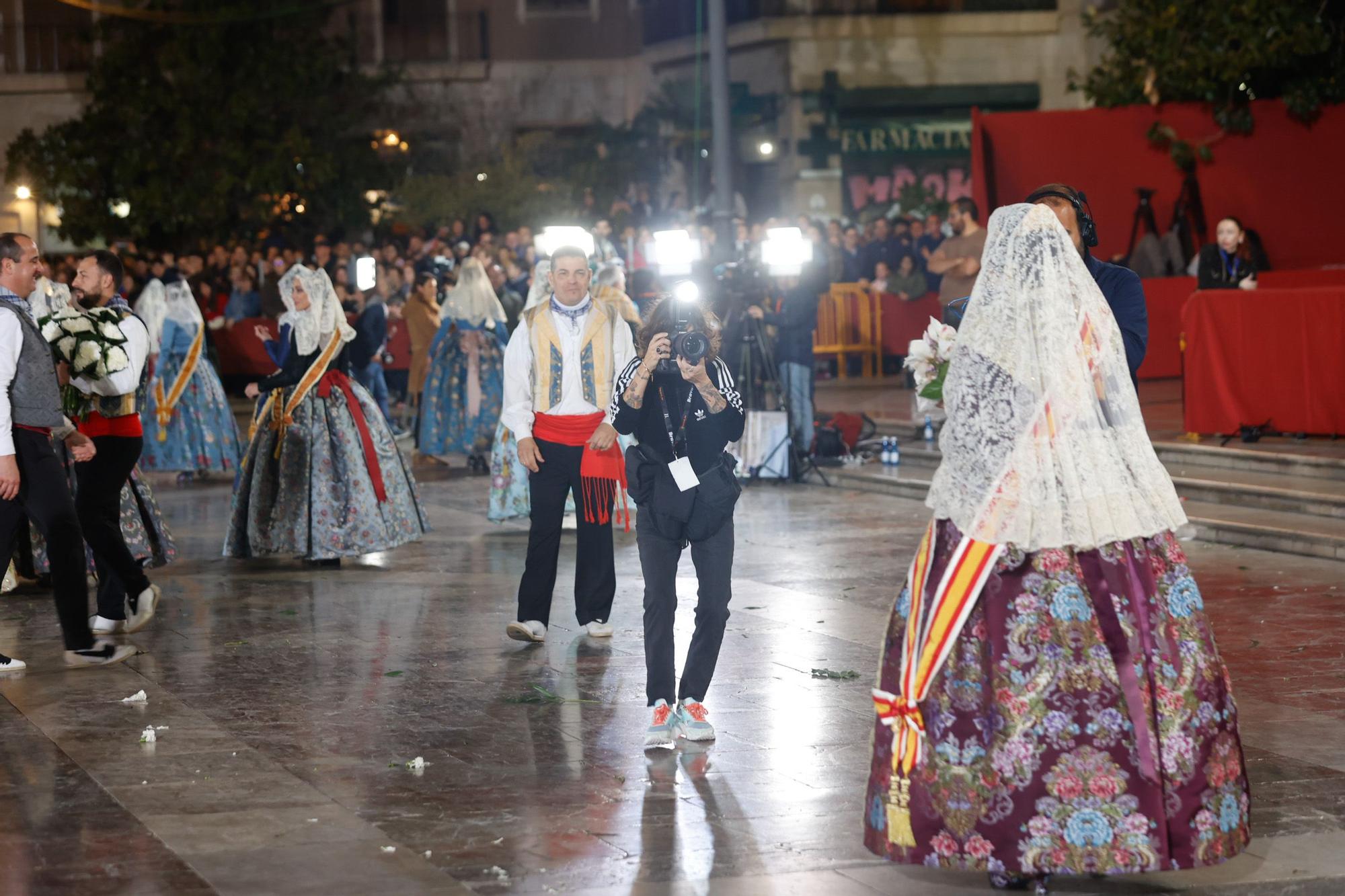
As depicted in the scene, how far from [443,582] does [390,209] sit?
23273 mm

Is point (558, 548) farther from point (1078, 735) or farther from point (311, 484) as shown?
point (1078, 735)

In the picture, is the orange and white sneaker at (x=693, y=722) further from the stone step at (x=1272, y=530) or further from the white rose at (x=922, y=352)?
the stone step at (x=1272, y=530)

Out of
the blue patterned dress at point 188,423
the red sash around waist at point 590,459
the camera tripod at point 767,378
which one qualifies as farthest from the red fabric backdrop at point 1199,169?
the red sash around waist at point 590,459

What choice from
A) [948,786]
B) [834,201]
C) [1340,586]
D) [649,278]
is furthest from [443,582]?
[834,201]

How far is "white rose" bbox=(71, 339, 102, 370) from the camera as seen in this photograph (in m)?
8.91

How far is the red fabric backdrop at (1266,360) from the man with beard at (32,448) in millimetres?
8754

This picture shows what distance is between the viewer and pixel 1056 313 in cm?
515

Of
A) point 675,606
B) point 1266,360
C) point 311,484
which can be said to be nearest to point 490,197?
point 1266,360

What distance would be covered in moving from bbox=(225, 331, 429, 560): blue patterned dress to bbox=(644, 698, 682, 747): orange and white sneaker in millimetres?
4767

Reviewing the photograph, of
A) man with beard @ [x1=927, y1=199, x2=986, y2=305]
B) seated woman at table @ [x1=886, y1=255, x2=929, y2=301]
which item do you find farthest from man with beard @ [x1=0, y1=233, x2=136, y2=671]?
seated woman at table @ [x1=886, y1=255, x2=929, y2=301]

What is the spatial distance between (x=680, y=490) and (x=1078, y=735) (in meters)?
2.14

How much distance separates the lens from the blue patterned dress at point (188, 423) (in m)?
16.4

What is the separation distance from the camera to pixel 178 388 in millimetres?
16391

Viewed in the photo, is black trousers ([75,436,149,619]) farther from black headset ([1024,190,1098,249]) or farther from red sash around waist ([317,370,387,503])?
black headset ([1024,190,1098,249])
